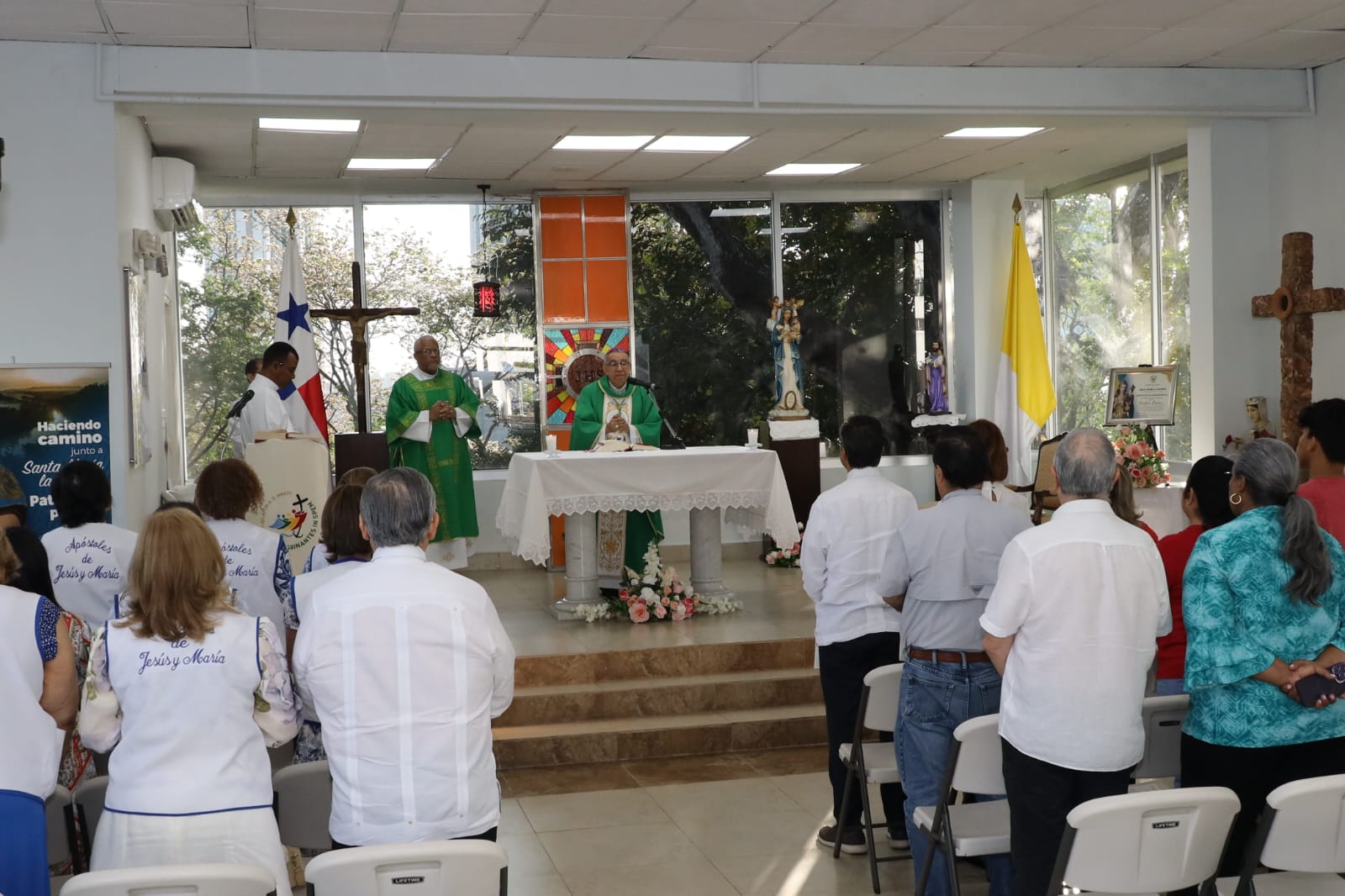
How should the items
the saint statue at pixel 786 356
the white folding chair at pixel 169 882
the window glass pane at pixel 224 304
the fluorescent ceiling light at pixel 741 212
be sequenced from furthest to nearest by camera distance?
the fluorescent ceiling light at pixel 741 212, the saint statue at pixel 786 356, the window glass pane at pixel 224 304, the white folding chair at pixel 169 882

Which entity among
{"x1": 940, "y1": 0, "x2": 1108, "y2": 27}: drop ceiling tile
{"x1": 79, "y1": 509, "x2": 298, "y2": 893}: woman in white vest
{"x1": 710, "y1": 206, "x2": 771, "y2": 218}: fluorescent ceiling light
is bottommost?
{"x1": 79, "y1": 509, "x2": 298, "y2": 893}: woman in white vest

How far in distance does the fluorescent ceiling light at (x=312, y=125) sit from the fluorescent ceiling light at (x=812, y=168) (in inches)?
130

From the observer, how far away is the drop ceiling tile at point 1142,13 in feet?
19.1

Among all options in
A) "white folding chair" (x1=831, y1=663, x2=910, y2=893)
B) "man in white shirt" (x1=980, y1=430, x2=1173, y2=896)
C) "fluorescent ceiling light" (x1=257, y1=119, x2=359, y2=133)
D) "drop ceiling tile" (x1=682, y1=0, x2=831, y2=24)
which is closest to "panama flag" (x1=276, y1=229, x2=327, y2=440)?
"fluorescent ceiling light" (x1=257, y1=119, x2=359, y2=133)

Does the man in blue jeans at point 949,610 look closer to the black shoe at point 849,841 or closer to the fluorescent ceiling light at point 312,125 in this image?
the black shoe at point 849,841

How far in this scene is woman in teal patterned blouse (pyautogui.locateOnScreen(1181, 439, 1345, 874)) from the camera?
300cm

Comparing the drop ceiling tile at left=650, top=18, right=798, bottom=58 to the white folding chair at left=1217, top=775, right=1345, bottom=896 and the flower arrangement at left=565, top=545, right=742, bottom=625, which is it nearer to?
the flower arrangement at left=565, top=545, right=742, bottom=625

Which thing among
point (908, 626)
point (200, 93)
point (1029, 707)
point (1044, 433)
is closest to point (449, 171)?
point (200, 93)

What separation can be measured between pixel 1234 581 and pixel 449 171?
7.30 meters

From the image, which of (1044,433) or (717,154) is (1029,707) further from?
(1044,433)

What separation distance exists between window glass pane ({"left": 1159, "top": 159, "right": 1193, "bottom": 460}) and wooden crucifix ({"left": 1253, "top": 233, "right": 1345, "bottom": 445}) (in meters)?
1.90

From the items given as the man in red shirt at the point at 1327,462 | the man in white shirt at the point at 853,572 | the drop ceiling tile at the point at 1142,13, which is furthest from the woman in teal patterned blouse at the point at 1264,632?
the drop ceiling tile at the point at 1142,13

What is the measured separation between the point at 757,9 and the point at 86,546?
3.55 meters

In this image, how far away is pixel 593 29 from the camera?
19.5 ft
